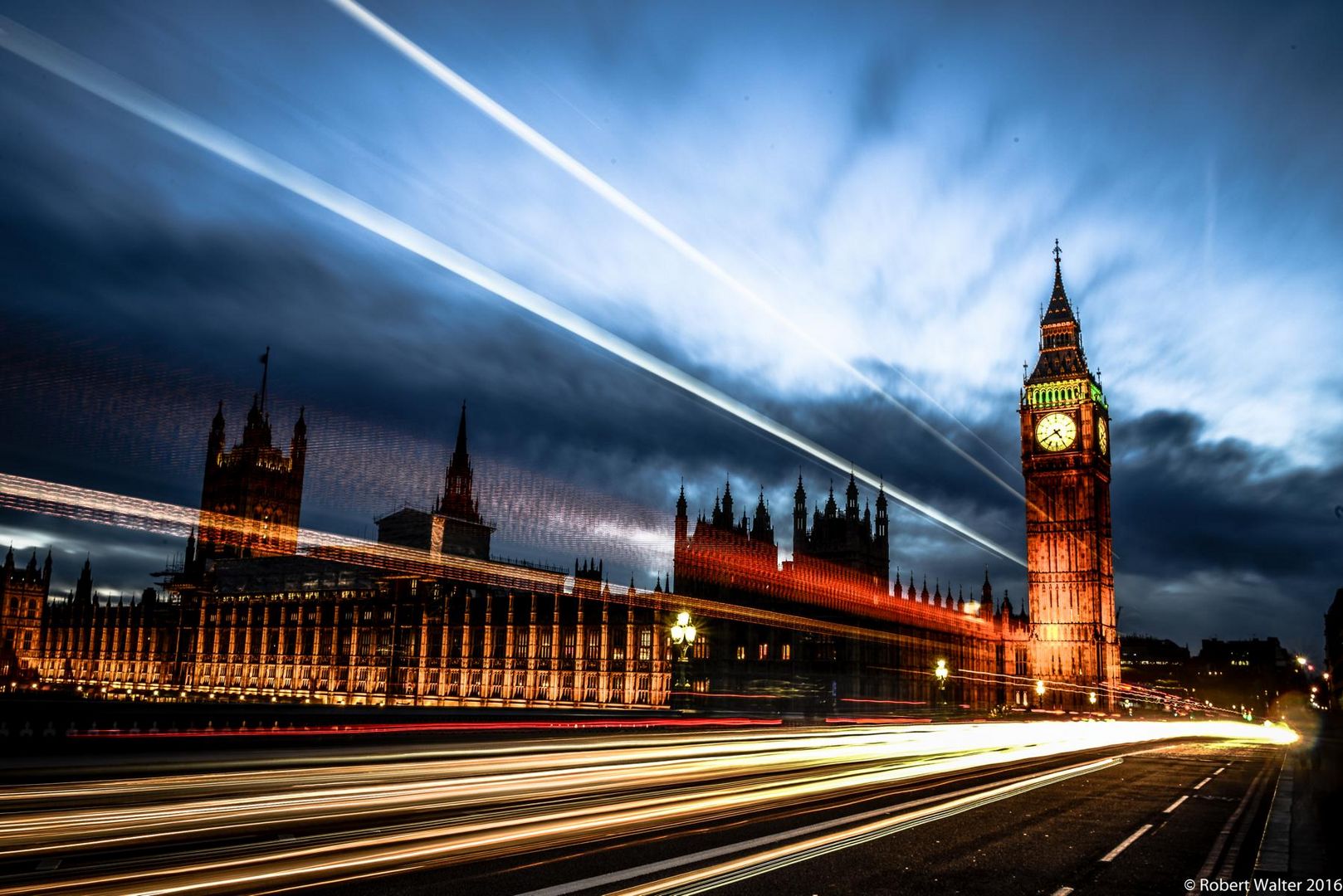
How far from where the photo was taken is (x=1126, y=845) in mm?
13109

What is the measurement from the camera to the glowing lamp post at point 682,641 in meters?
31.9

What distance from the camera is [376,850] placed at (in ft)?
35.9

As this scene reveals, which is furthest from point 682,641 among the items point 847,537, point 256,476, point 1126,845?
point 256,476

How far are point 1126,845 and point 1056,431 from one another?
102m

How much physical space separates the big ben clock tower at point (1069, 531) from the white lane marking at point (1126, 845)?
8975 centimetres

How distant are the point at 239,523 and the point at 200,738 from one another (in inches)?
4198

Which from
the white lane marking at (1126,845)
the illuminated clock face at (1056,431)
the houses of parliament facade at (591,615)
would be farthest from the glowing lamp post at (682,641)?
the illuminated clock face at (1056,431)

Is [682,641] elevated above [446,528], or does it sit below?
below

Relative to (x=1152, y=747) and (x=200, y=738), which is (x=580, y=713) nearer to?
(x=200, y=738)

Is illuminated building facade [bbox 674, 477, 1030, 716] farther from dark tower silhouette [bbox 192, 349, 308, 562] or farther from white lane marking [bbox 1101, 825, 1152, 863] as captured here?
dark tower silhouette [bbox 192, 349, 308, 562]

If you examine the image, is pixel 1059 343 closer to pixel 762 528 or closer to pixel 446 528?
pixel 762 528

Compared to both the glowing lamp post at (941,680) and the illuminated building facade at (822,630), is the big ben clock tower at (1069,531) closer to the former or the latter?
the illuminated building facade at (822,630)

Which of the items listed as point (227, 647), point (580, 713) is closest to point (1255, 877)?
point (580, 713)

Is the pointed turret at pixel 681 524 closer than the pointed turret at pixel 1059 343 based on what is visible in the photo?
Yes
